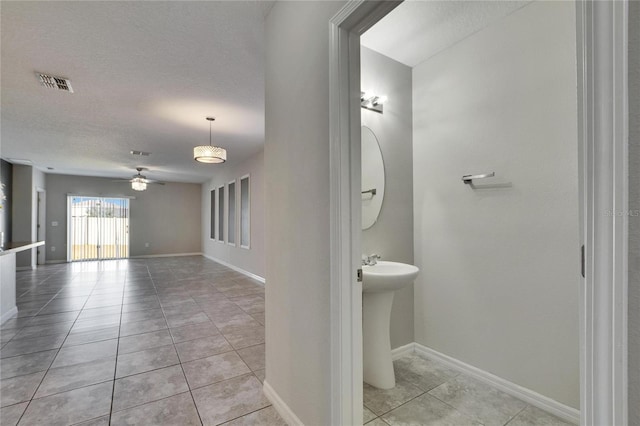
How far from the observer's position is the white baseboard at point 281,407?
5.28ft

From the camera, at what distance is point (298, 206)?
5.27 ft

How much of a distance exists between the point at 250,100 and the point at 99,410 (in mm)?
3077

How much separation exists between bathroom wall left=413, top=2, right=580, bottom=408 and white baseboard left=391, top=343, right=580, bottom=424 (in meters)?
0.04

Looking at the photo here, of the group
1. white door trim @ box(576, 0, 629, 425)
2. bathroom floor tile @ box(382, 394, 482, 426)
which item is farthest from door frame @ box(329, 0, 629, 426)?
bathroom floor tile @ box(382, 394, 482, 426)

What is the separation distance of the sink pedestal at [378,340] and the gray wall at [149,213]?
971 cm

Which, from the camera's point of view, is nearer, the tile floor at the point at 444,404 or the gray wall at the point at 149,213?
the tile floor at the point at 444,404

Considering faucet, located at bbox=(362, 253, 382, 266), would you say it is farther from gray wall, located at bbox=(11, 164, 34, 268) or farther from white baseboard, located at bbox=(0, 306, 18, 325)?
gray wall, located at bbox=(11, 164, 34, 268)

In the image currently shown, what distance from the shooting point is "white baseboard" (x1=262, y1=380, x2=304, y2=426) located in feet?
5.28

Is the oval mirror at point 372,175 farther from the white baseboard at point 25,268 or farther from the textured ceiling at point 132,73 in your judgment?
the white baseboard at point 25,268

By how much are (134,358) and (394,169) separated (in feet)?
9.17

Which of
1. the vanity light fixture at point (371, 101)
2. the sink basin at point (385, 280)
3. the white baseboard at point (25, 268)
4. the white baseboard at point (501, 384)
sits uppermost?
the vanity light fixture at point (371, 101)

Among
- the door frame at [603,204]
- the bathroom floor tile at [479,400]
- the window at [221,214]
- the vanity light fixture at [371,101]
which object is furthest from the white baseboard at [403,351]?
the window at [221,214]

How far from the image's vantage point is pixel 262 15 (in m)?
2.02

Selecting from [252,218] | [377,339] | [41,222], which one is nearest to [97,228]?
[41,222]
